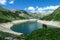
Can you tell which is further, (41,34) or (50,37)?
(41,34)

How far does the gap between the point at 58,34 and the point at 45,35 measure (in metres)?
3.36

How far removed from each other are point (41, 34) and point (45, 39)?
530cm

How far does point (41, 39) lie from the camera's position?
49219 mm

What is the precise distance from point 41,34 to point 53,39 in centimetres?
704

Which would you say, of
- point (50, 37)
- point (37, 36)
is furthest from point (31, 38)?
point (50, 37)

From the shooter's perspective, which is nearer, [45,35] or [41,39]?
[41,39]

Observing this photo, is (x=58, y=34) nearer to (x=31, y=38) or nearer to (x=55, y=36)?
(x=55, y=36)

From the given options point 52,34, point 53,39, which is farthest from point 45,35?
point 53,39

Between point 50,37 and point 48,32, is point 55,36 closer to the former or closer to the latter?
point 50,37

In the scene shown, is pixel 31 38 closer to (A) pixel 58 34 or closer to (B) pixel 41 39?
Result: (B) pixel 41 39

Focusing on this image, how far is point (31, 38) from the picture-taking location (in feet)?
170

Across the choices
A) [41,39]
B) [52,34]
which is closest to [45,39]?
[41,39]

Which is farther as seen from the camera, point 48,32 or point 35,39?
point 48,32

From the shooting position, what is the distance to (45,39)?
48.9 m
